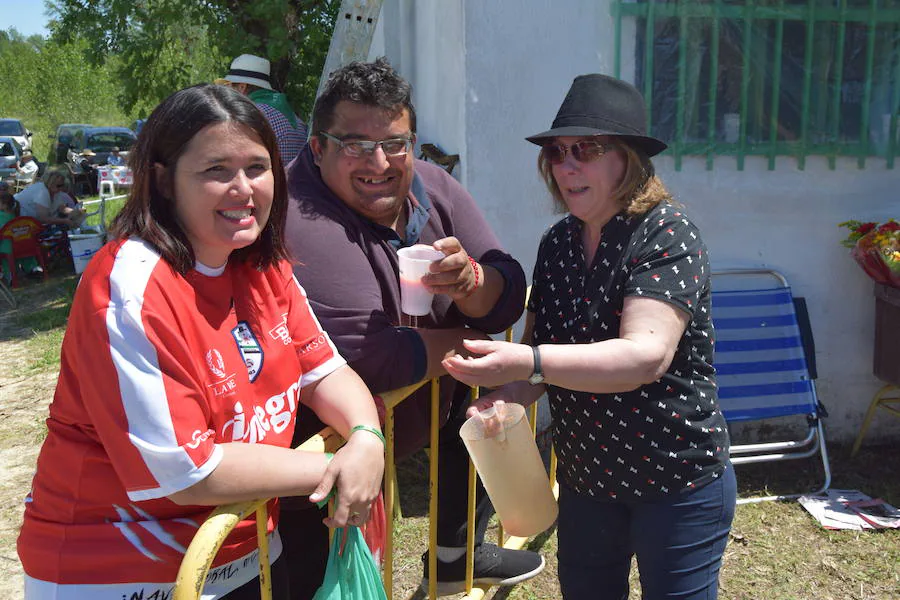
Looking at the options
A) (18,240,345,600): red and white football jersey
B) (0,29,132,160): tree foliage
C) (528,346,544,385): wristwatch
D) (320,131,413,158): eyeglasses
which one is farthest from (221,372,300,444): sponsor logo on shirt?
(0,29,132,160): tree foliage

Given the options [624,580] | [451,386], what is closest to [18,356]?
[451,386]

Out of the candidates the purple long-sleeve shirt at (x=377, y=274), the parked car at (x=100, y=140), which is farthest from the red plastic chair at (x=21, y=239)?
the parked car at (x=100, y=140)

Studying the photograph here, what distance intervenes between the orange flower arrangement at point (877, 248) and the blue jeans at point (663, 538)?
231cm

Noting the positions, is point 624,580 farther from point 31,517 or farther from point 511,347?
point 31,517

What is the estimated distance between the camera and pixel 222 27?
10242 mm

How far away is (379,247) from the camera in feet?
6.95

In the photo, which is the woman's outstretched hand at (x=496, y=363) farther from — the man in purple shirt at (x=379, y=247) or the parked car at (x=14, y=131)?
the parked car at (x=14, y=131)

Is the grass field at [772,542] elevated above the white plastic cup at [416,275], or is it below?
below

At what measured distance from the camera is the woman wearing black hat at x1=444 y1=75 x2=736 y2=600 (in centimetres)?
173

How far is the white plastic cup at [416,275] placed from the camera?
1.93 m

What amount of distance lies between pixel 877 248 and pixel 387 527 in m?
2.94

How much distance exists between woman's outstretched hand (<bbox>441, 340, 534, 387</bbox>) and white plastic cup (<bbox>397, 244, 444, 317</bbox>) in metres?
0.28

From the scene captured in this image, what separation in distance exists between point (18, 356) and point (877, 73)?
7.17 m

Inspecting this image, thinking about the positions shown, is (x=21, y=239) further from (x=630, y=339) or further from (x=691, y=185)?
(x=630, y=339)
